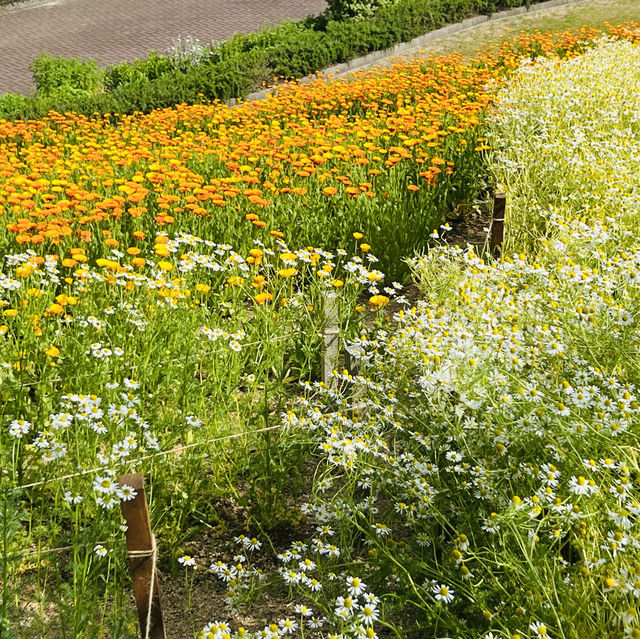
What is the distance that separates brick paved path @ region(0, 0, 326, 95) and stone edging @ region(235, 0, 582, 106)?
3250 mm

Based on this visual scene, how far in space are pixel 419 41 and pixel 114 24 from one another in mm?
8648

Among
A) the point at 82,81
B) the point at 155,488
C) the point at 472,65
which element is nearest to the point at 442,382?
the point at 155,488

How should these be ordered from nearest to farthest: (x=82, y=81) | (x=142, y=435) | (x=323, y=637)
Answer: (x=323, y=637)
(x=142, y=435)
(x=82, y=81)

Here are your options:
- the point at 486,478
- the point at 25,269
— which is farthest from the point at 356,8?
the point at 486,478

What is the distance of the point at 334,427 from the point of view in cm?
288

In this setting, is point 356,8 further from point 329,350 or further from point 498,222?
point 329,350

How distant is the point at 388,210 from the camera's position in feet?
17.7

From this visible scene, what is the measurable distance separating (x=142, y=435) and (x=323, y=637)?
1087mm

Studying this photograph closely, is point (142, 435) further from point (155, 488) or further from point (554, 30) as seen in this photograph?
point (554, 30)

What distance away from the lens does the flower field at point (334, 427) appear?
2.26 metres

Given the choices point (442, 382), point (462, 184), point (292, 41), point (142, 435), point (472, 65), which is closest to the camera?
point (442, 382)

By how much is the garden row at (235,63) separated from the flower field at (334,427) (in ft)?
19.5

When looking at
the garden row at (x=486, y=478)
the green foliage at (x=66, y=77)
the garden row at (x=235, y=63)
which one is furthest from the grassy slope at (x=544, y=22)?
the garden row at (x=486, y=478)

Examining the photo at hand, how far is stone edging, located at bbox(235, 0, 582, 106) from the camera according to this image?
13.1 metres
